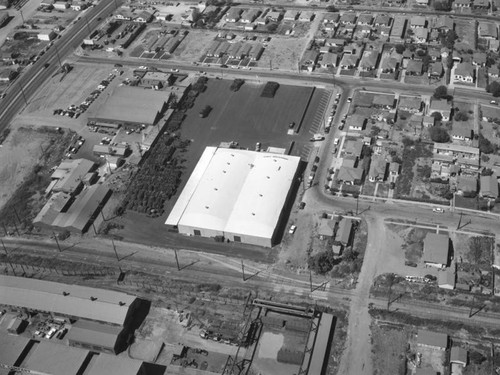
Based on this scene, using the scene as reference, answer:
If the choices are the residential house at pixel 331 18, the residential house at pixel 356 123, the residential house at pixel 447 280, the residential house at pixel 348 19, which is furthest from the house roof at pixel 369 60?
the residential house at pixel 447 280

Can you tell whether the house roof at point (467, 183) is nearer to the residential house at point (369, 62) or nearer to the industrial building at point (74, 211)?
the residential house at point (369, 62)

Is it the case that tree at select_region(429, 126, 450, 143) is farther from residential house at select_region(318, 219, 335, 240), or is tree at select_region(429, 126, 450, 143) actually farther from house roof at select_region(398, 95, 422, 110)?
residential house at select_region(318, 219, 335, 240)

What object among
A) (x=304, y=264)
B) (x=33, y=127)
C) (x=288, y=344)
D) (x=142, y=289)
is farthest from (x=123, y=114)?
(x=288, y=344)

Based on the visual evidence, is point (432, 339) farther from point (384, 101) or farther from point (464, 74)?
point (464, 74)

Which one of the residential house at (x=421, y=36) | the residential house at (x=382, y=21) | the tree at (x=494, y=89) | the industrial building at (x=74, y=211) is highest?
the residential house at (x=382, y=21)

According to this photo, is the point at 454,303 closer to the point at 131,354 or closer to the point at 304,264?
the point at 304,264
